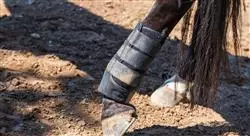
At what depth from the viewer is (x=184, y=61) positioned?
7.74 ft

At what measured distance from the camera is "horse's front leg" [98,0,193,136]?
2041 mm

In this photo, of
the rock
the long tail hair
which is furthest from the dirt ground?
the long tail hair

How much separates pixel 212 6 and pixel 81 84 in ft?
3.33

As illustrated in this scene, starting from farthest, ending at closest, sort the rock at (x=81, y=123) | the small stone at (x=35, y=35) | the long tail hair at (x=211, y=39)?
the small stone at (x=35, y=35)
the rock at (x=81, y=123)
the long tail hair at (x=211, y=39)

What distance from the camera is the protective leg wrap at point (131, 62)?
6.79 ft

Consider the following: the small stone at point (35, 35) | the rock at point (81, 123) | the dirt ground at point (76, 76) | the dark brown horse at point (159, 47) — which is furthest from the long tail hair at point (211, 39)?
the small stone at point (35, 35)

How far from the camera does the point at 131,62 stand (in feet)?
6.84

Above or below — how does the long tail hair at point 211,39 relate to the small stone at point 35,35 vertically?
above

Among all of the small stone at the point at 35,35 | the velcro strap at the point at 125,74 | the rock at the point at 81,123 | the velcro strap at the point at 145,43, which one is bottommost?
the small stone at the point at 35,35

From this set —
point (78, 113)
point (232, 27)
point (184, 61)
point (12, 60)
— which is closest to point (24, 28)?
point (12, 60)

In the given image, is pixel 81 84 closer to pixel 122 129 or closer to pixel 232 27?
pixel 122 129

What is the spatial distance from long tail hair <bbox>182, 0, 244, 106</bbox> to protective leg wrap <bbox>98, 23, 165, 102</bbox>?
0.16m

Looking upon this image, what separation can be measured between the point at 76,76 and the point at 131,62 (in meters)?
0.88

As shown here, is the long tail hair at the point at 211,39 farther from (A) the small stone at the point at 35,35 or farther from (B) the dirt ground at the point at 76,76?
(A) the small stone at the point at 35,35
